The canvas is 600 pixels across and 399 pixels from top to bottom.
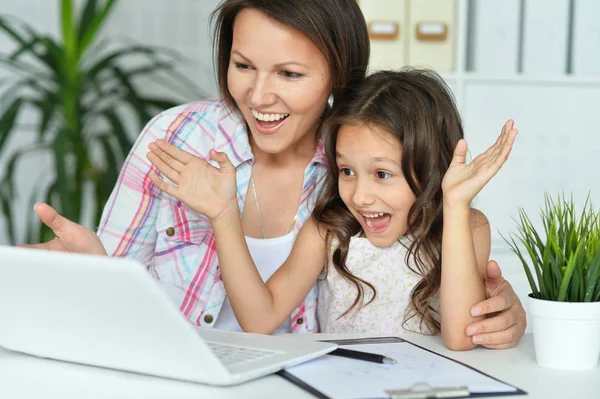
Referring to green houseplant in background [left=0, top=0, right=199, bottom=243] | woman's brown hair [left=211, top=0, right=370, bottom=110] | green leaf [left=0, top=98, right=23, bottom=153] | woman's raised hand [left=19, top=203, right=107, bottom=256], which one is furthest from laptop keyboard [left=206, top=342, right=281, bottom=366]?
green leaf [left=0, top=98, right=23, bottom=153]

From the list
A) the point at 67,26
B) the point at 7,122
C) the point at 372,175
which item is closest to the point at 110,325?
the point at 372,175

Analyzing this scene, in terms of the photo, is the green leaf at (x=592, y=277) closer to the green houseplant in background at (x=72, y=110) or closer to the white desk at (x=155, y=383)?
the white desk at (x=155, y=383)

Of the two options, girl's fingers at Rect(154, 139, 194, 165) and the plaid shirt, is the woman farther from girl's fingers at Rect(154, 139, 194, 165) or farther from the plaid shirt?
girl's fingers at Rect(154, 139, 194, 165)

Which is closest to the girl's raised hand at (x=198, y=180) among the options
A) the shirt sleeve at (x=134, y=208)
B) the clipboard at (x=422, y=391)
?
the shirt sleeve at (x=134, y=208)

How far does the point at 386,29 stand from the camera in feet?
7.80

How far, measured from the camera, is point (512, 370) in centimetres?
105

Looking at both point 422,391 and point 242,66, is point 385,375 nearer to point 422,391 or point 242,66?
point 422,391

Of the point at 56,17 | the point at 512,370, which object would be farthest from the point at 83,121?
the point at 512,370

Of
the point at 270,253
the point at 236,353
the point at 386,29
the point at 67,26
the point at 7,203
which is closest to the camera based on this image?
the point at 236,353

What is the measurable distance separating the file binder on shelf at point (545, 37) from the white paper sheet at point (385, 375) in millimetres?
1585

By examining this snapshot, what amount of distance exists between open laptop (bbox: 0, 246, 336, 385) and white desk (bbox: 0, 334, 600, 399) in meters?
0.01

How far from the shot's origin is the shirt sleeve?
1.66 metres

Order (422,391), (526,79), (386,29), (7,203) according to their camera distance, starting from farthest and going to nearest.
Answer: (7,203) → (526,79) → (386,29) → (422,391)

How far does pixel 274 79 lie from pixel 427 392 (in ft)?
2.52
